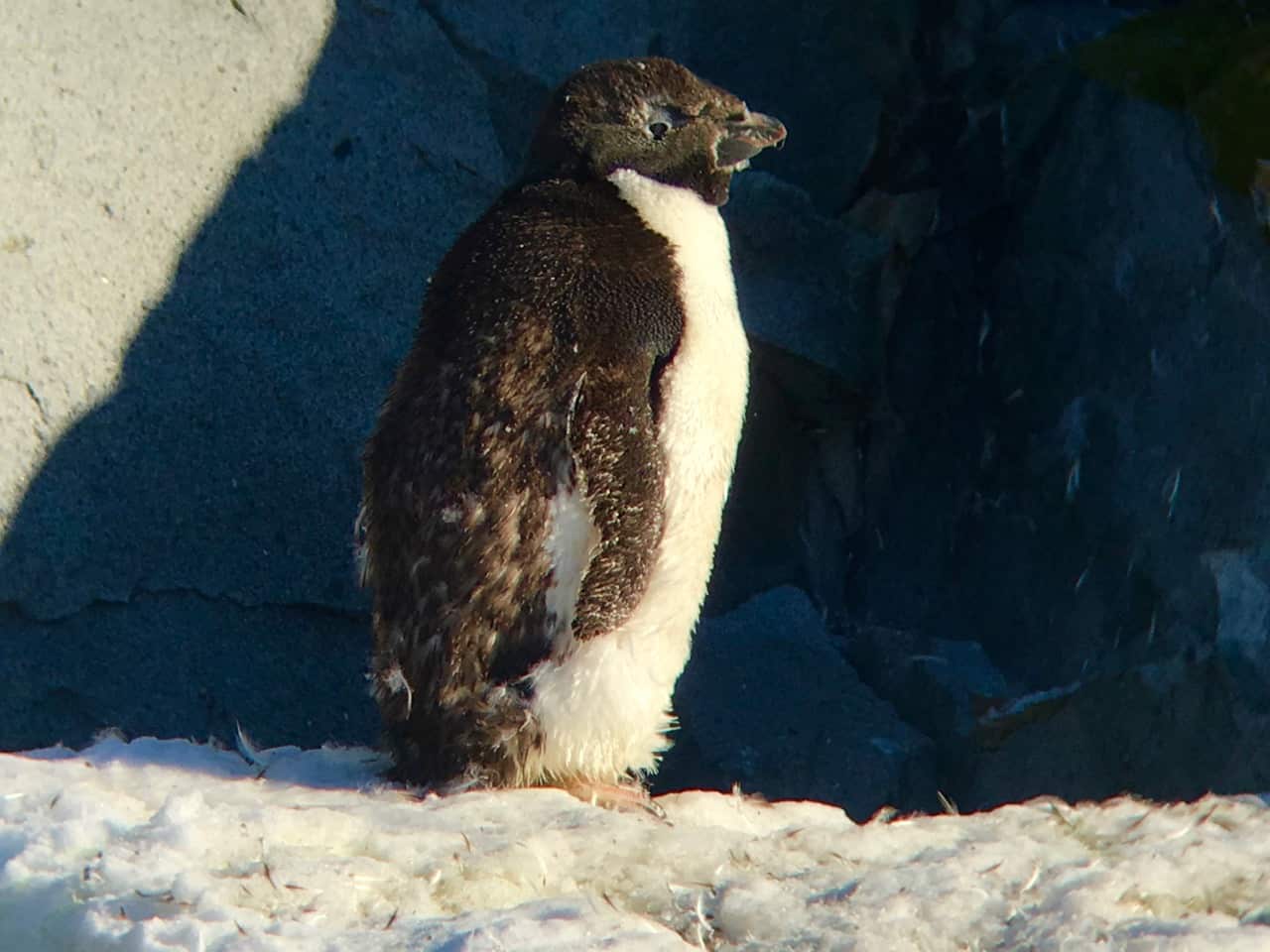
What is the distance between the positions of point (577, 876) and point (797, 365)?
257 cm

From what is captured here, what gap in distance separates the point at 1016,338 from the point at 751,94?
99 cm

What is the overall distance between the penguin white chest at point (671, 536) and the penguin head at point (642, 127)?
4 centimetres

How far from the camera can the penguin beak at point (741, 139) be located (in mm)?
3057

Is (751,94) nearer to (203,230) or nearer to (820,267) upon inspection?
(820,267)

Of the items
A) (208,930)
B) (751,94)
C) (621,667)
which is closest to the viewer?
(208,930)

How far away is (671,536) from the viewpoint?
9.22 ft

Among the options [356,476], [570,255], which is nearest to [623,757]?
[570,255]

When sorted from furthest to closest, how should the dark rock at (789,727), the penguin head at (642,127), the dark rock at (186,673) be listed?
the dark rock at (789,727) < the dark rock at (186,673) < the penguin head at (642,127)

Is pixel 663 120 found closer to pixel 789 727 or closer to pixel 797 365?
pixel 797 365

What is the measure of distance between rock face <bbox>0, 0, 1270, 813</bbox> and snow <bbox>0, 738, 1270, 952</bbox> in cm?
119

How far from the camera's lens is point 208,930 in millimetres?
1877

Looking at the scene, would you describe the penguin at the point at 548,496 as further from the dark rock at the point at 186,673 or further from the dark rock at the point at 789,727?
the dark rock at the point at 789,727

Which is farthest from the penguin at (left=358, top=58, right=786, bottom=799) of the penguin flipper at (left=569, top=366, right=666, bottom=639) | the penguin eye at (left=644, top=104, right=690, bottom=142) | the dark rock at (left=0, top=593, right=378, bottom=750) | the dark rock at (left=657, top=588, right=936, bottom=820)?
the dark rock at (left=657, top=588, right=936, bottom=820)

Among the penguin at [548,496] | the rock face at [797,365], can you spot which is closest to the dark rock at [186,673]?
the rock face at [797,365]
